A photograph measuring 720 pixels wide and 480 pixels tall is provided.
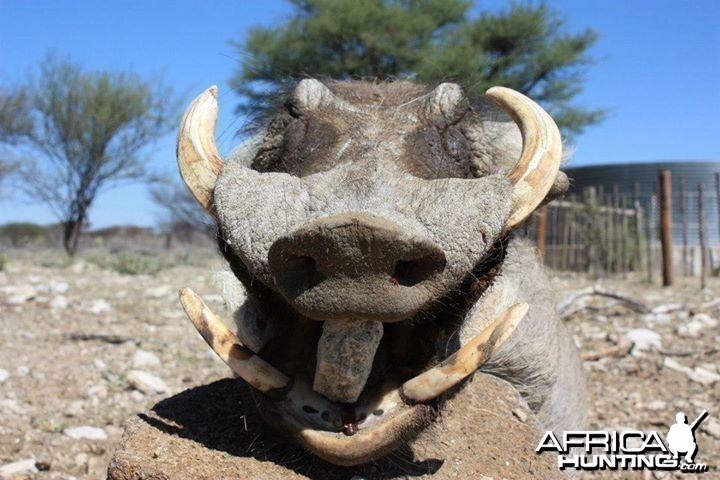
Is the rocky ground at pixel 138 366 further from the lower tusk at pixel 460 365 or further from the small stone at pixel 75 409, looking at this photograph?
the lower tusk at pixel 460 365

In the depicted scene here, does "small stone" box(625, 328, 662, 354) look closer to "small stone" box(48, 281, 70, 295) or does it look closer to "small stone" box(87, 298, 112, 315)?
"small stone" box(87, 298, 112, 315)

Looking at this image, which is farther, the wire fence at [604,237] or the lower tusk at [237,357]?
the wire fence at [604,237]

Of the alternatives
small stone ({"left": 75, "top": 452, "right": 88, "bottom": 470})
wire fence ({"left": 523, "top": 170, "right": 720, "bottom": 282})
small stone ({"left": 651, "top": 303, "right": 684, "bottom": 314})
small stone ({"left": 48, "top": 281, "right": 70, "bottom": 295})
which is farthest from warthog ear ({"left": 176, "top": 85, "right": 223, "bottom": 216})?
wire fence ({"left": 523, "top": 170, "right": 720, "bottom": 282})

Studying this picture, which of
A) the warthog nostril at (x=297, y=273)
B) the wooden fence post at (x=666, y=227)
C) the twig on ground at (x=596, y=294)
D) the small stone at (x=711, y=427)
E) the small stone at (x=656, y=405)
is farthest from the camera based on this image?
the wooden fence post at (x=666, y=227)

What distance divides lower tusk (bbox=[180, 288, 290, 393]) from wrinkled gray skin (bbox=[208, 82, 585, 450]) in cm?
11

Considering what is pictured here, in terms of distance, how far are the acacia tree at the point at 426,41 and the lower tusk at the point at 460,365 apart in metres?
12.3

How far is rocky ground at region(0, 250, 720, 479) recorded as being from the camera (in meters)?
3.31

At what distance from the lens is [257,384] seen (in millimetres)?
2023

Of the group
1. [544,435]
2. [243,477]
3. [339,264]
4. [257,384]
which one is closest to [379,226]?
[339,264]

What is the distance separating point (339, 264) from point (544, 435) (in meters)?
1.36

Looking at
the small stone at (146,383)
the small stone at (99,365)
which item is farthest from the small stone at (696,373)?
the small stone at (99,365)

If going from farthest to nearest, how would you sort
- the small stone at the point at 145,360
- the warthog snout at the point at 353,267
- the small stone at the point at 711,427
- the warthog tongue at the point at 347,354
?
the small stone at the point at 145,360
the small stone at the point at 711,427
the warthog tongue at the point at 347,354
the warthog snout at the point at 353,267

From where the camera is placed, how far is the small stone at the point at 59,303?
22.7ft

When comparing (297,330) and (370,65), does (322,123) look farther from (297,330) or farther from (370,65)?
(370,65)
